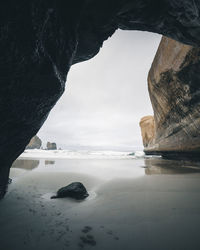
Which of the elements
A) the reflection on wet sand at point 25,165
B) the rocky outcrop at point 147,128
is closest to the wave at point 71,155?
the rocky outcrop at point 147,128

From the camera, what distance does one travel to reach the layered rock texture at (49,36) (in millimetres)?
1626

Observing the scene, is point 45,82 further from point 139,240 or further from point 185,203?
point 185,203

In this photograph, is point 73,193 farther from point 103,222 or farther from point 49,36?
point 49,36

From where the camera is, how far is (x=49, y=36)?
85.7 inches

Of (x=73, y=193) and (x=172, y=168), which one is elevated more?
(x=73, y=193)

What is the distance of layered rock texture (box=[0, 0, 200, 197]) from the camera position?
1.63 metres

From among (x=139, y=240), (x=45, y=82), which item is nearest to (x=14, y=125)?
(x=45, y=82)

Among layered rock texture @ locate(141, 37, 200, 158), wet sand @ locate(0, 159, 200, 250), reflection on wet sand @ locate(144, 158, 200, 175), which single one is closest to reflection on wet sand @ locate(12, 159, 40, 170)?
wet sand @ locate(0, 159, 200, 250)

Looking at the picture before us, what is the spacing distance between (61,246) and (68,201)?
164cm

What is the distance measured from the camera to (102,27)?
3.59 meters

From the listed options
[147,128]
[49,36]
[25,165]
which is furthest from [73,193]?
[147,128]

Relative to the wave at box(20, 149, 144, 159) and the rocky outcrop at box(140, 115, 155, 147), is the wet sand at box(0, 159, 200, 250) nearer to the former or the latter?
the wave at box(20, 149, 144, 159)

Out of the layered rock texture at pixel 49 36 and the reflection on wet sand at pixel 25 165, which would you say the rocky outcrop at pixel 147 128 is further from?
the layered rock texture at pixel 49 36

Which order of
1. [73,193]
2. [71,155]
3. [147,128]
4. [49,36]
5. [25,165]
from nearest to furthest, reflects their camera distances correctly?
[49,36], [73,193], [25,165], [71,155], [147,128]
